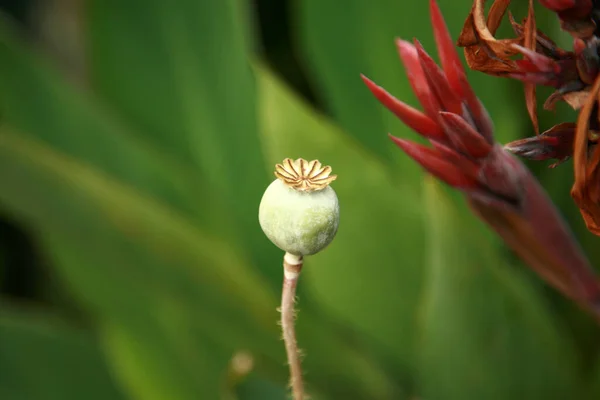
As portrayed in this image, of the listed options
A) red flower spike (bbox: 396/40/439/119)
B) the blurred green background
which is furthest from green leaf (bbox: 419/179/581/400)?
red flower spike (bbox: 396/40/439/119)

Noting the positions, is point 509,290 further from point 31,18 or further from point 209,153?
point 31,18

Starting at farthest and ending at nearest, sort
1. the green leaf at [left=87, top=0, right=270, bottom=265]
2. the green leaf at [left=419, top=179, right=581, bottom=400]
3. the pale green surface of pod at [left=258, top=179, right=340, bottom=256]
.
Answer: the green leaf at [left=87, top=0, right=270, bottom=265] < the green leaf at [left=419, top=179, right=581, bottom=400] < the pale green surface of pod at [left=258, top=179, right=340, bottom=256]

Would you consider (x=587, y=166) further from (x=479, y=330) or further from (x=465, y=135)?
(x=479, y=330)

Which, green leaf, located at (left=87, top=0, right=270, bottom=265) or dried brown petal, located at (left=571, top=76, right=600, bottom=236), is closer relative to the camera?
dried brown petal, located at (left=571, top=76, right=600, bottom=236)

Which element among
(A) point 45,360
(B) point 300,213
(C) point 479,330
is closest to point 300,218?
(B) point 300,213

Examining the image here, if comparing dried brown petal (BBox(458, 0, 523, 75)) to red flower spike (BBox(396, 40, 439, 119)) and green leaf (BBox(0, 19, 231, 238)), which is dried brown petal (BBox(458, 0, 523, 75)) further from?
green leaf (BBox(0, 19, 231, 238))

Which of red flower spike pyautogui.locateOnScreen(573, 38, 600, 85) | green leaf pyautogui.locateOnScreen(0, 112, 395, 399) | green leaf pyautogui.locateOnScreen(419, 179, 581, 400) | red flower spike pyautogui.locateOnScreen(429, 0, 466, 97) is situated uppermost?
green leaf pyautogui.locateOnScreen(0, 112, 395, 399)

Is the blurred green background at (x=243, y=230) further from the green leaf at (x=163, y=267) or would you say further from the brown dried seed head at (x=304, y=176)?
the brown dried seed head at (x=304, y=176)
